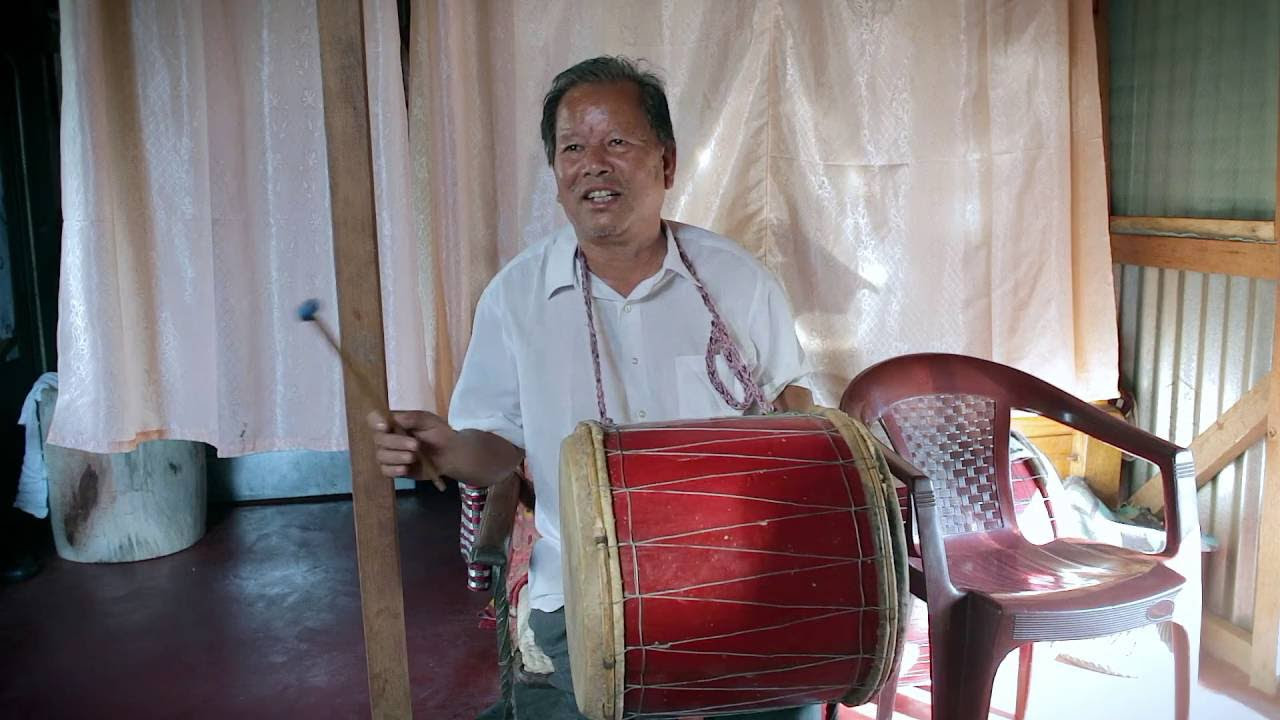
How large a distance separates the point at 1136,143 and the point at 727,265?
6.42 feet

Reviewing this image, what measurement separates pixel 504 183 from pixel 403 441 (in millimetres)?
1781

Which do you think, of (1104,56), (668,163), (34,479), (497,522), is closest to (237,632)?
(34,479)

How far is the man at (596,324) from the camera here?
200 cm

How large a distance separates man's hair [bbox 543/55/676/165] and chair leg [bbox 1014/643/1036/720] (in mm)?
1650

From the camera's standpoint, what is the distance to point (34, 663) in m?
3.10

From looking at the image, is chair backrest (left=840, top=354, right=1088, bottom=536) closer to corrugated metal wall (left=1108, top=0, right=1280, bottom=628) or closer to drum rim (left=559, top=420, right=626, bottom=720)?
corrugated metal wall (left=1108, top=0, right=1280, bottom=628)

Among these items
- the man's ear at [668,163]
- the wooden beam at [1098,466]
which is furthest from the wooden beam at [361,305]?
the wooden beam at [1098,466]

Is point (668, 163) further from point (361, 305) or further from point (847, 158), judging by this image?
point (847, 158)

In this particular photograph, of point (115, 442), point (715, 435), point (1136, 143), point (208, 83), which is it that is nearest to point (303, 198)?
point (208, 83)

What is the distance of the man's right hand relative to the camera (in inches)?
55.6

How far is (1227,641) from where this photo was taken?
287 centimetres

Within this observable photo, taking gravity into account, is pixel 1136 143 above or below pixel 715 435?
above

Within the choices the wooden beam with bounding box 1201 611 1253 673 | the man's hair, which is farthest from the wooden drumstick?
the wooden beam with bounding box 1201 611 1253 673

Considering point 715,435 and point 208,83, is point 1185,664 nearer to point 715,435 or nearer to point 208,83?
point 715,435
